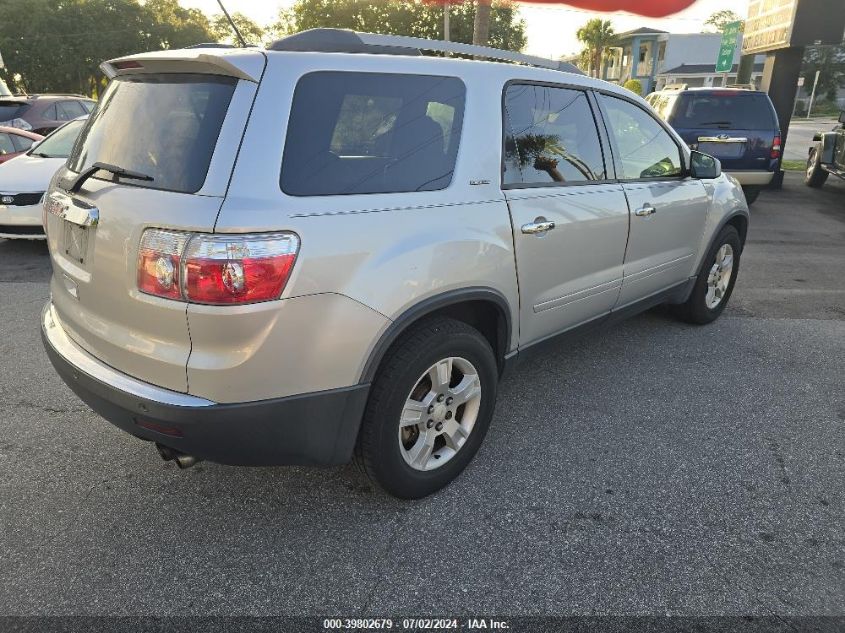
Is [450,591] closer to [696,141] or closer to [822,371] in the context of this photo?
[822,371]

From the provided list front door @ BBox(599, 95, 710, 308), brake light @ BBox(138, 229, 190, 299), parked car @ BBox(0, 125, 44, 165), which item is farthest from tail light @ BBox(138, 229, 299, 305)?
parked car @ BBox(0, 125, 44, 165)

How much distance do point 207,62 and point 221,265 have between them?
0.74 meters

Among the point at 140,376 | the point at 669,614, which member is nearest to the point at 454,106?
the point at 140,376

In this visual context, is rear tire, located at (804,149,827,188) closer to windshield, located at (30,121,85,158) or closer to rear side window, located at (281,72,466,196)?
rear side window, located at (281,72,466,196)

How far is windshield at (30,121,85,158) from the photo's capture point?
25.4 feet

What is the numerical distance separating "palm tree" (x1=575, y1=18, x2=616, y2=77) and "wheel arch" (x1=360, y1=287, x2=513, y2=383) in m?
63.0

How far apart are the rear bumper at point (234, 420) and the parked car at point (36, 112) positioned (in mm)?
10715

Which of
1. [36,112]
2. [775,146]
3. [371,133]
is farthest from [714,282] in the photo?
[36,112]

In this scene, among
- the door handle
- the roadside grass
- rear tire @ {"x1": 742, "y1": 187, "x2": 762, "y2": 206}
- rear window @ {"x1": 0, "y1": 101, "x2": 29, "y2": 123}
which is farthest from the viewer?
the roadside grass

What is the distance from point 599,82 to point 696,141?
6656 millimetres

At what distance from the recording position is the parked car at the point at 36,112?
429 inches

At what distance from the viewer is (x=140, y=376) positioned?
2.19 metres

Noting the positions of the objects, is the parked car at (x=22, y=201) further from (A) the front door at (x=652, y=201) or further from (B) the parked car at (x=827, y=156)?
(B) the parked car at (x=827, y=156)

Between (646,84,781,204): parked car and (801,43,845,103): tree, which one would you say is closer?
(646,84,781,204): parked car
